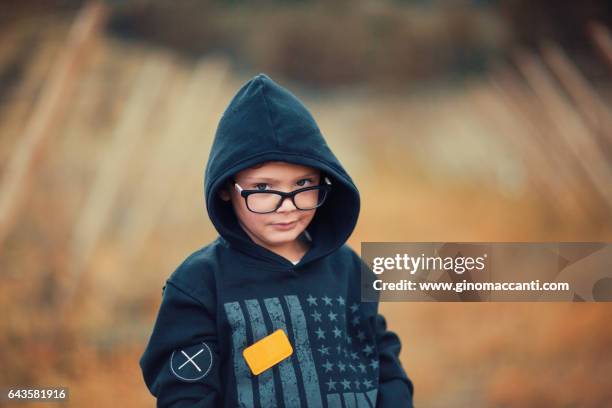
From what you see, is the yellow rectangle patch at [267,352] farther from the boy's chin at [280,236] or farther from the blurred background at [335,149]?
the blurred background at [335,149]

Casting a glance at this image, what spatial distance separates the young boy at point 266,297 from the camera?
1364 millimetres

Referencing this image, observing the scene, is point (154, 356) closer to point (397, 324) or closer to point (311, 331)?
point (311, 331)

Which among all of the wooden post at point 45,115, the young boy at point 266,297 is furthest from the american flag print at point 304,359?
the wooden post at point 45,115

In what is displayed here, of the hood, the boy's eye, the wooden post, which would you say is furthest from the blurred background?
the boy's eye

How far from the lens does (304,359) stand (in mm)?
1406

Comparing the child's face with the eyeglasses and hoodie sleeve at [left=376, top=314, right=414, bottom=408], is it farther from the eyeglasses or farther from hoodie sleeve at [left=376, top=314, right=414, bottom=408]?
hoodie sleeve at [left=376, top=314, right=414, bottom=408]

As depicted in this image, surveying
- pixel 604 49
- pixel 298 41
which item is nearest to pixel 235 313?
pixel 604 49

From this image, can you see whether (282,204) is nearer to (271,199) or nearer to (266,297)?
(271,199)

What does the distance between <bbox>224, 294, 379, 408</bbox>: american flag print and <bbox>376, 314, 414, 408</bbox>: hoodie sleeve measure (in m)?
0.05

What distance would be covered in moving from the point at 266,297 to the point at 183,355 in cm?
21

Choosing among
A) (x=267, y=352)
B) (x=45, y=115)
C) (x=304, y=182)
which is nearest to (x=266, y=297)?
(x=267, y=352)

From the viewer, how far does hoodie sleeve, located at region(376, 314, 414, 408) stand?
1520 mm

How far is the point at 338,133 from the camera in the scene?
6027 millimetres

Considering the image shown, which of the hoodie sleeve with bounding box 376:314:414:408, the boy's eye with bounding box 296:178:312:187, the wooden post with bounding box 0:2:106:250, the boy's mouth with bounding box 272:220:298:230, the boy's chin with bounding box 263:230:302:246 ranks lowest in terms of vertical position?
the hoodie sleeve with bounding box 376:314:414:408
